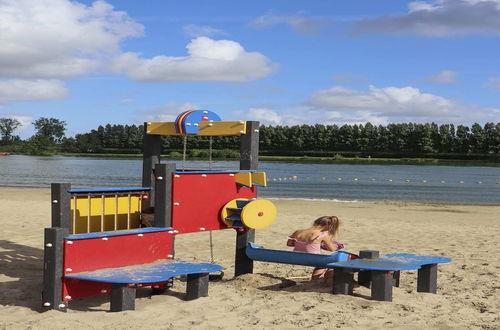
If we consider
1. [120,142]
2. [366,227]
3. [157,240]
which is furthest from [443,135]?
[157,240]

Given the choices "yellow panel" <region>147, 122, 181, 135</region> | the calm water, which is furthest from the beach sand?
the calm water

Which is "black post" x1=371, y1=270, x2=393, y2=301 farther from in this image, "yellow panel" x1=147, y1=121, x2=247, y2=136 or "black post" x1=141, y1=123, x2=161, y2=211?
"black post" x1=141, y1=123, x2=161, y2=211

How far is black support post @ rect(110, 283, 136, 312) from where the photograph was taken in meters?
6.13

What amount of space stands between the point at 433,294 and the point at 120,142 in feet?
458

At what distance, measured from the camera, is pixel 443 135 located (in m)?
136

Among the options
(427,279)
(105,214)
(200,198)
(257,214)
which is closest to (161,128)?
(200,198)

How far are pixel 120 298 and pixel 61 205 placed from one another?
3.92 feet

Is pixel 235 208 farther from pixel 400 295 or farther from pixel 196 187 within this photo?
pixel 400 295

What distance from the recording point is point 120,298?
20.1 ft

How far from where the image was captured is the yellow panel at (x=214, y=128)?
7949mm

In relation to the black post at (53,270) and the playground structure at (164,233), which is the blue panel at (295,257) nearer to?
the playground structure at (164,233)

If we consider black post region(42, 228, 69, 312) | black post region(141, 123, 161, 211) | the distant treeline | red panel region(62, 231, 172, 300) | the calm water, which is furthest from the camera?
the distant treeline

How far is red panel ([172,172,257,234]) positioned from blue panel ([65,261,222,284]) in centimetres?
69

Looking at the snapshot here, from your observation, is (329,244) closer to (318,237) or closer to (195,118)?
(318,237)
